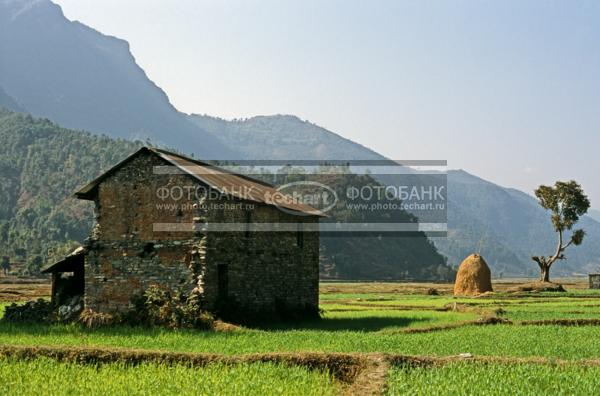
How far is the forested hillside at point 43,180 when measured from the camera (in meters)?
126

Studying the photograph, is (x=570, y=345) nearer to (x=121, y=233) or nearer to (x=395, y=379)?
(x=395, y=379)

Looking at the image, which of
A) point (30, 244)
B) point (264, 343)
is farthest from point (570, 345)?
point (30, 244)

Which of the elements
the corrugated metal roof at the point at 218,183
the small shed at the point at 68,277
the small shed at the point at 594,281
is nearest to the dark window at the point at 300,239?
the corrugated metal roof at the point at 218,183

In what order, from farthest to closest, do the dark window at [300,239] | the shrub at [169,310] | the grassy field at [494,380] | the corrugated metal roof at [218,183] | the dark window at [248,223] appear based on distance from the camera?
the dark window at [300,239] < the dark window at [248,223] < the corrugated metal roof at [218,183] < the shrub at [169,310] < the grassy field at [494,380]

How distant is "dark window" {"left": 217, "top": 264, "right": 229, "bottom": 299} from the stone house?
39 mm

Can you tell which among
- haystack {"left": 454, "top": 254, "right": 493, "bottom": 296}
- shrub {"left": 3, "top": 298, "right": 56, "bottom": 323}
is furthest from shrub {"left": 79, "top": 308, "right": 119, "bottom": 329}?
haystack {"left": 454, "top": 254, "right": 493, "bottom": 296}

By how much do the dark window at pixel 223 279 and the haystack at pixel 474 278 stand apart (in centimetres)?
3119

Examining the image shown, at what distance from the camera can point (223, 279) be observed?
26.2 meters

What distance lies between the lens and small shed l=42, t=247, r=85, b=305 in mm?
28622

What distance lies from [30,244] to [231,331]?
11040 cm

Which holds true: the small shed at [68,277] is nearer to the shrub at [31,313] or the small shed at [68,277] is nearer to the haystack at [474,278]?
the shrub at [31,313]

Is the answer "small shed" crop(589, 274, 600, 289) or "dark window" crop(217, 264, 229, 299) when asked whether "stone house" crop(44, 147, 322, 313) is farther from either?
"small shed" crop(589, 274, 600, 289)

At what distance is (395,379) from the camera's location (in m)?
12.4

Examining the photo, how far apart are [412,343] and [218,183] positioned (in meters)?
10.8
